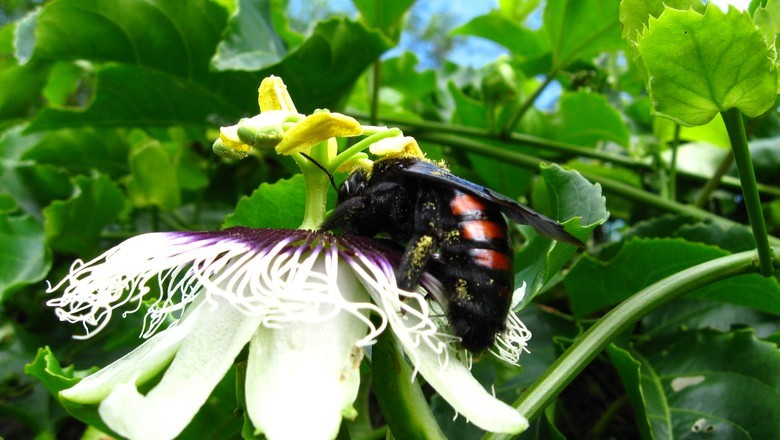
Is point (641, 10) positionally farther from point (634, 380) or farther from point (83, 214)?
point (83, 214)

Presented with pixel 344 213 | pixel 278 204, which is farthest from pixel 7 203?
pixel 344 213

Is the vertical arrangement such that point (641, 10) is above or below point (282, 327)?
above

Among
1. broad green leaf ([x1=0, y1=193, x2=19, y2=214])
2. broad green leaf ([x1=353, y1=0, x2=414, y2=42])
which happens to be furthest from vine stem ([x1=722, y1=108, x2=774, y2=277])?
broad green leaf ([x1=0, y1=193, x2=19, y2=214])

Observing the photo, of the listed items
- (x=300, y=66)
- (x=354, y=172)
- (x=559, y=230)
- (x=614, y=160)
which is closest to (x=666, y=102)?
(x=559, y=230)

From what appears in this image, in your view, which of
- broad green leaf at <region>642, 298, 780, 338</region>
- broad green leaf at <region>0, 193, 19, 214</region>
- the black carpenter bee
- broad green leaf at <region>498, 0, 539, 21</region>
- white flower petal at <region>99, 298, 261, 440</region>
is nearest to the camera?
white flower petal at <region>99, 298, 261, 440</region>

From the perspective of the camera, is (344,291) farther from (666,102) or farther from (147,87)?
(147,87)

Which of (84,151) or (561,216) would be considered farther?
(84,151)

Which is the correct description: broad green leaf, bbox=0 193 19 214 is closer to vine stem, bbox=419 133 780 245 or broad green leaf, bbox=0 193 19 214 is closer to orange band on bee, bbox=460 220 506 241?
vine stem, bbox=419 133 780 245
